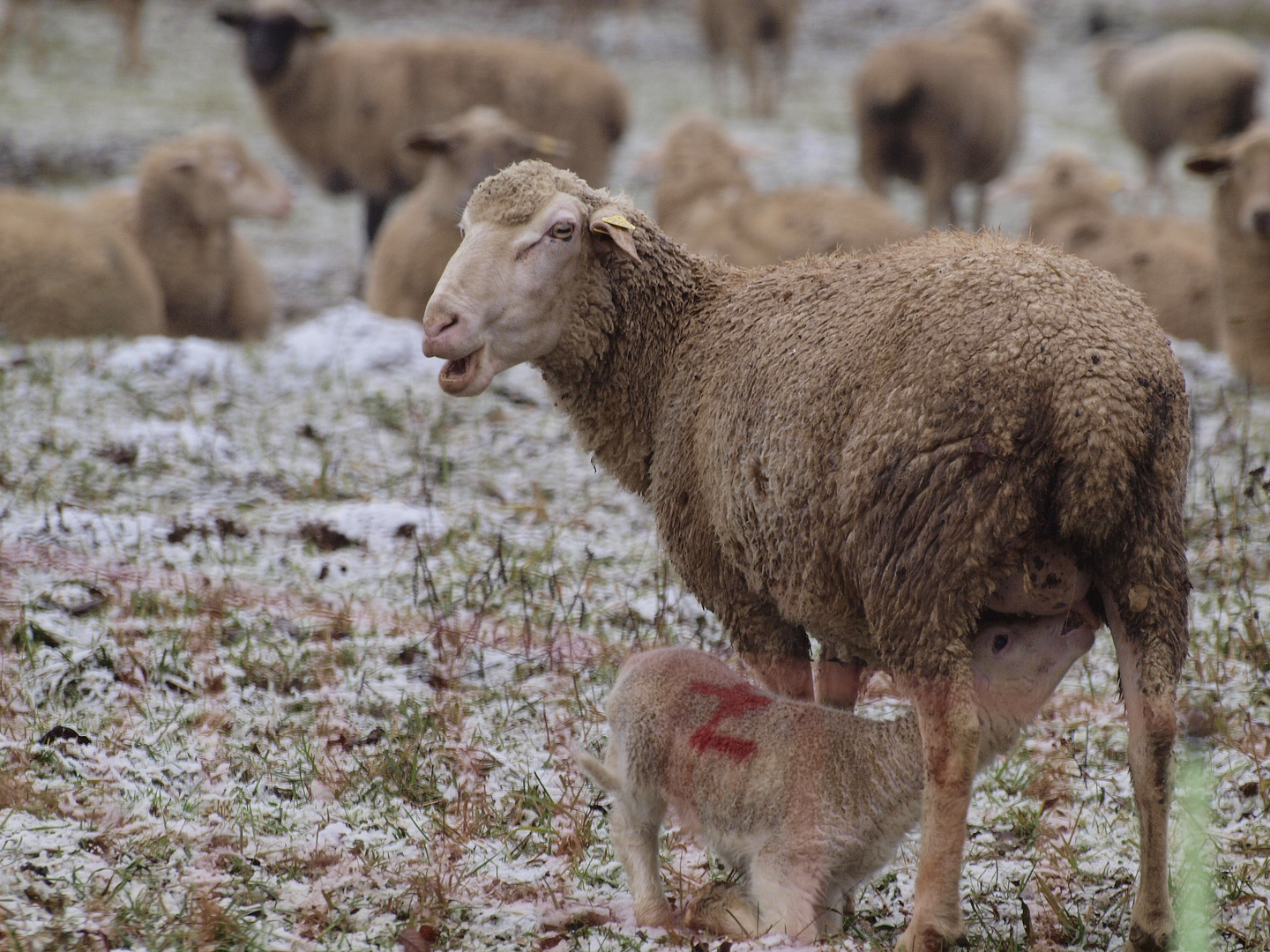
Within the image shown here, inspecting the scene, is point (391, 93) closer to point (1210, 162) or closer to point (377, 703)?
point (1210, 162)

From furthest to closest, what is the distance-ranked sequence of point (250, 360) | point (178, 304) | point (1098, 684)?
1. point (178, 304)
2. point (250, 360)
3. point (1098, 684)

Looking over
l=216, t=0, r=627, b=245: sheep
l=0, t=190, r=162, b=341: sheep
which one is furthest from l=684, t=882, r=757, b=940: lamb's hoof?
l=216, t=0, r=627, b=245: sheep

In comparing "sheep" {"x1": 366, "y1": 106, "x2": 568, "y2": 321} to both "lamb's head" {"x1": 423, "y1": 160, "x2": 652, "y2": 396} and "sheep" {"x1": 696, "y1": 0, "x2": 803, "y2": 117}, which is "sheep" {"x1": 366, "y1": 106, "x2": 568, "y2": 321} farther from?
"sheep" {"x1": 696, "y1": 0, "x2": 803, "y2": 117}

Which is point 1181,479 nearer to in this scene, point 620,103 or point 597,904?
point 597,904

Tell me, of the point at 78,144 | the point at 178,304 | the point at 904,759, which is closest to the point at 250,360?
the point at 178,304

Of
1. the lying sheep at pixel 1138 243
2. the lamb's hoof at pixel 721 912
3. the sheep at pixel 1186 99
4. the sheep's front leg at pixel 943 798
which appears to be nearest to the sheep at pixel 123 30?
the sheep at pixel 1186 99

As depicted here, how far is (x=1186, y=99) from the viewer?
47.2 feet

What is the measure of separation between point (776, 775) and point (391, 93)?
35.3 feet

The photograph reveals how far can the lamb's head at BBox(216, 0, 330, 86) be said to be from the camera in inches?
510

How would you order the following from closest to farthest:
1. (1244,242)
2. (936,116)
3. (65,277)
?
(1244,242) < (65,277) < (936,116)

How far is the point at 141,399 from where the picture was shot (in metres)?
6.67

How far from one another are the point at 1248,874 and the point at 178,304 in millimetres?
8282

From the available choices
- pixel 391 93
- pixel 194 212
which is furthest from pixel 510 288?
pixel 391 93

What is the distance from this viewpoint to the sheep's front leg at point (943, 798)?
281 cm
